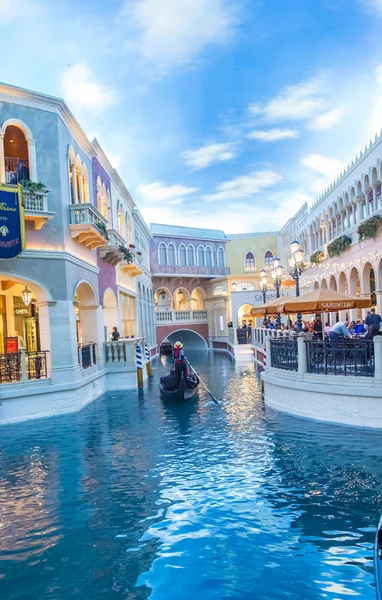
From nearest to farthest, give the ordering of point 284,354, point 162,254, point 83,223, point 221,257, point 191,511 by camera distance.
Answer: point 191,511 < point 284,354 < point 83,223 < point 162,254 < point 221,257

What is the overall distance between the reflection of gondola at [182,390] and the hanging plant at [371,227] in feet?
25.1

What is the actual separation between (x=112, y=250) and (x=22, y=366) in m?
5.99

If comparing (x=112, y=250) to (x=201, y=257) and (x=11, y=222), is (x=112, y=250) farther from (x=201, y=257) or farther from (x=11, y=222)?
(x=201, y=257)

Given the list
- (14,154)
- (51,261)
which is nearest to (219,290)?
(14,154)

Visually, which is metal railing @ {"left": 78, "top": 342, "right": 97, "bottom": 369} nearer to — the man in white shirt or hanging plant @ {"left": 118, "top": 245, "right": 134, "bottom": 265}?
hanging plant @ {"left": 118, "top": 245, "right": 134, "bottom": 265}

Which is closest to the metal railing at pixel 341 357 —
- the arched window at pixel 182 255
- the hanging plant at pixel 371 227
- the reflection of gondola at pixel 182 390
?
the reflection of gondola at pixel 182 390

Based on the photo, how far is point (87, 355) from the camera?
42.3 ft

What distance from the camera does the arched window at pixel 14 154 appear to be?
431 inches

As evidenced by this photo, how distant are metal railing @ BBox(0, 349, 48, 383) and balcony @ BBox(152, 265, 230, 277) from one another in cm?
2201

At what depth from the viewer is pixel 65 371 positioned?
11.0 metres

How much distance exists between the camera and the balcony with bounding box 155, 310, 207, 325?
109ft

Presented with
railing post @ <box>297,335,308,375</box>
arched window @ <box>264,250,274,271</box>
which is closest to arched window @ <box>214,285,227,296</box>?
arched window @ <box>264,250,274,271</box>

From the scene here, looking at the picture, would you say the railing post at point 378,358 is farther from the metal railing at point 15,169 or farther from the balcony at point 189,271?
the balcony at point 189,271

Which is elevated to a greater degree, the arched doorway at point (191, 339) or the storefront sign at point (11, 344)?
the storefront sign at point (11, 344)
